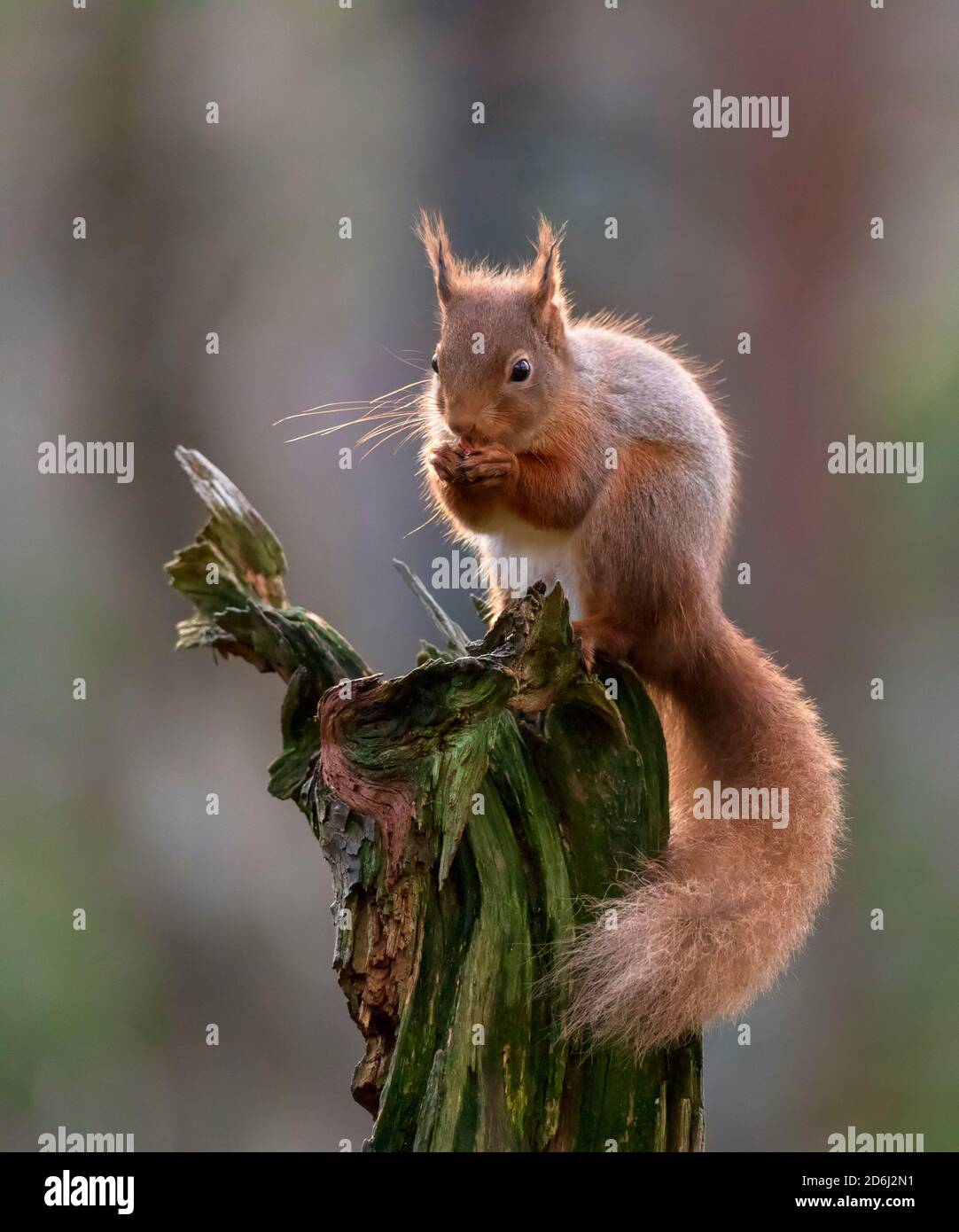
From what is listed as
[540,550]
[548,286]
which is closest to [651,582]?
[540,550]

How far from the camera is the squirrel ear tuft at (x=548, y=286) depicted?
338cm

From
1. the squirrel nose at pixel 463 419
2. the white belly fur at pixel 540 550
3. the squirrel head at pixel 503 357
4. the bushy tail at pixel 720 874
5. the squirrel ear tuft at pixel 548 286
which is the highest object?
the squirrel ear tuft at pixel 548 286

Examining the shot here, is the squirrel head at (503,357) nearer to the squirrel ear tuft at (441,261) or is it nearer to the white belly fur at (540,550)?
the squirrel ear tuft at (441,261)

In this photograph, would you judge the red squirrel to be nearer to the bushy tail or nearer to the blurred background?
the bushy tail

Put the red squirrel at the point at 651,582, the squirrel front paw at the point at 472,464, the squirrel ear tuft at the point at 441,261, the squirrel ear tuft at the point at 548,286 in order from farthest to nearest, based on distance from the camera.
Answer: the squirrel ear tuft at the point at 441,261 < the squirrel ear tuft at the point at 548,286 < the squirrel front paw at the point at 472,464 < the red squirrel at the point at 651,582

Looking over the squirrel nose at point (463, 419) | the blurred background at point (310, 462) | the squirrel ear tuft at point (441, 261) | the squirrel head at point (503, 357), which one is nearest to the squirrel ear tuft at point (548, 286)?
the squirrel head at point (503, 357)

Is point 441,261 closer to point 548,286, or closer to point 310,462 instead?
point 548,286

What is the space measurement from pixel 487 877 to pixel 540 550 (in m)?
0.92

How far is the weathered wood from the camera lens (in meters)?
2.68

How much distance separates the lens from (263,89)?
6367 millimetres

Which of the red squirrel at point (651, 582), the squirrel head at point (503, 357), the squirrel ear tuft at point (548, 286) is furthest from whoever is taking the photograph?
the squirrel ear tuft at point (548, 286)

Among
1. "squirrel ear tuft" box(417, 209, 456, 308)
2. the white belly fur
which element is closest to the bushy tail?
the white belly fur

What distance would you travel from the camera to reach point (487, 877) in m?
2.83
